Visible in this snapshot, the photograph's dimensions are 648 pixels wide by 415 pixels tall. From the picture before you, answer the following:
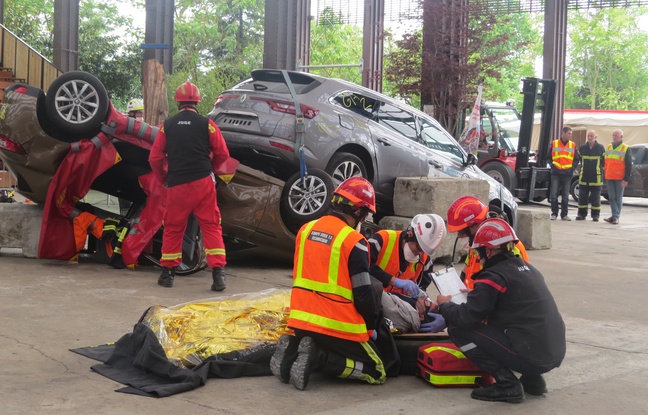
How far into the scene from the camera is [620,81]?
5438 cm

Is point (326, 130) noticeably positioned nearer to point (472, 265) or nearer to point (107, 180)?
point (107, 180)

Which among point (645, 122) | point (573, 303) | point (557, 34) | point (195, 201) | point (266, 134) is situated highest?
point (557, 34)

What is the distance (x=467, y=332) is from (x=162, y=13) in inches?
571

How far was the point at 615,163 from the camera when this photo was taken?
17.6m

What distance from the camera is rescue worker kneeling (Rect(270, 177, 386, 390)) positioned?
17.3ft

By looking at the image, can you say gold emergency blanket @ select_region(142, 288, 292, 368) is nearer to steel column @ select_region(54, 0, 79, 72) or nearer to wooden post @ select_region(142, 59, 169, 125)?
wooden post @ select_region(142, 59, 169, 125)

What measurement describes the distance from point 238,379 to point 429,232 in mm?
1631

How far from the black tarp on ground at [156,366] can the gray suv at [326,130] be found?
4.68 metres

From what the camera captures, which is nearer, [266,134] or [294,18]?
[266,134]

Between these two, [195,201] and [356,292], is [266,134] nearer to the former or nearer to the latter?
[195,201]

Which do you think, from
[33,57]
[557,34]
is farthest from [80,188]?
[557,34]

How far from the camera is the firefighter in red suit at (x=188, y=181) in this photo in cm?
841

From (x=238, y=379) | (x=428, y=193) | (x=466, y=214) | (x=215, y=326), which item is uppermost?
(x=428, y=193)

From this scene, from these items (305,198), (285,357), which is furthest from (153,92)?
(285,357)
